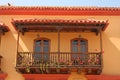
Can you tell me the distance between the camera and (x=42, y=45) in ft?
72.8

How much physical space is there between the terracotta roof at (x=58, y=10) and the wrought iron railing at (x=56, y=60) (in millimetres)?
3348

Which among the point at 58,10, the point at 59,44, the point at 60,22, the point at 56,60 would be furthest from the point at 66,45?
the point at 58,10

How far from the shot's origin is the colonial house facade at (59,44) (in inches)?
807

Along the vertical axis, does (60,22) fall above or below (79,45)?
above

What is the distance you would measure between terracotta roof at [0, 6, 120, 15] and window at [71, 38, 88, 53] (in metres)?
2.02

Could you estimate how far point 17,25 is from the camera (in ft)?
68.6

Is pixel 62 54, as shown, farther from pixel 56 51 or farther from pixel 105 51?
pixel 105 51

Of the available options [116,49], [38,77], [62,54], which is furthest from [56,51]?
[116,49]

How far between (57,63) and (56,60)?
0.51 m

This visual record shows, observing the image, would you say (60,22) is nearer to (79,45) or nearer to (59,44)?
(59,44)

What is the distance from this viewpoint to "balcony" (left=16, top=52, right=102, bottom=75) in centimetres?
2016

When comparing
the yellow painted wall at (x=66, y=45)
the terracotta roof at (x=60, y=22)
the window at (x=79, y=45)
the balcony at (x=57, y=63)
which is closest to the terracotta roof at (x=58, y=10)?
the yellow painted wall at (x=66, y=45)

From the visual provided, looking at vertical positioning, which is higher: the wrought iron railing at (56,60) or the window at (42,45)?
the window at (42,45)

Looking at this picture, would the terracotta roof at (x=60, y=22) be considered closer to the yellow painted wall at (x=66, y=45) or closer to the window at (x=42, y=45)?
the yellow painted wall at (x=66, y=45)
